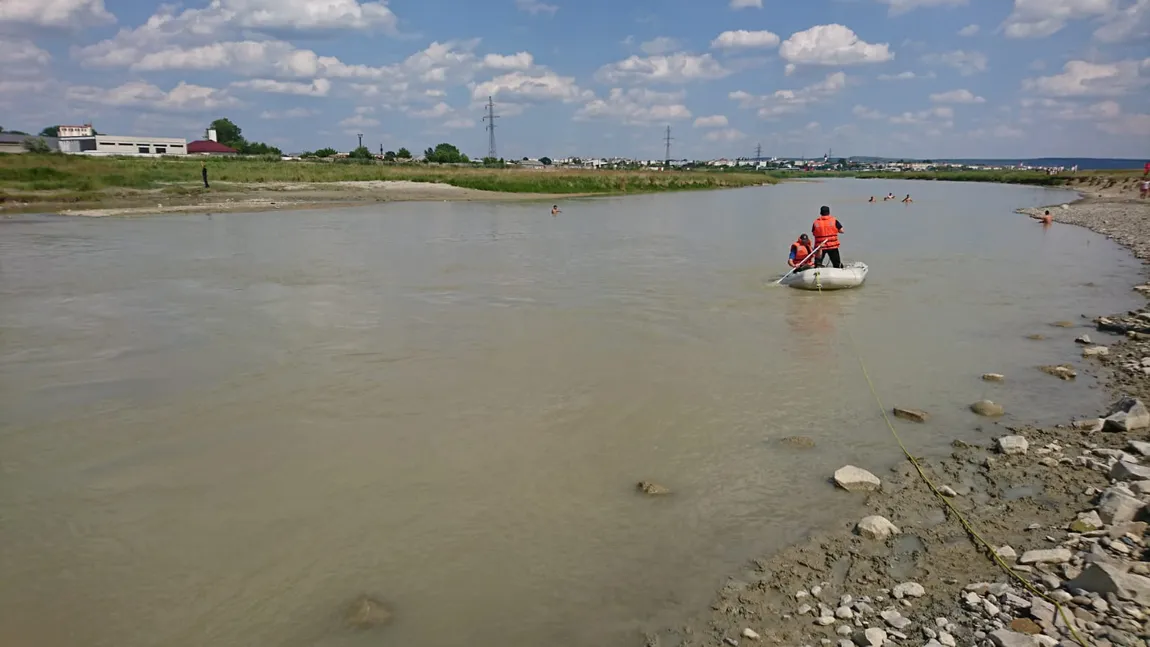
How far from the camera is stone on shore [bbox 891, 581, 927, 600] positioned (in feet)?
17.7

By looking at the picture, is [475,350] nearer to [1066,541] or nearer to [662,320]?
[662,320]

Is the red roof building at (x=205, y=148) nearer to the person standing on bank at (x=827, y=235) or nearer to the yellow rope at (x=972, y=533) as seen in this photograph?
the person standing on bank at (x=827, y=235)

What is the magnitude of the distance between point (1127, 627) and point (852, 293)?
14.9 metres

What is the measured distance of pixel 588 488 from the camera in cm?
768

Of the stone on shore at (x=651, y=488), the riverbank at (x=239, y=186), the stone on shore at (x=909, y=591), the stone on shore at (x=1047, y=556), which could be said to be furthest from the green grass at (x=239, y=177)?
the stone on shore at (x=1047, y=556)

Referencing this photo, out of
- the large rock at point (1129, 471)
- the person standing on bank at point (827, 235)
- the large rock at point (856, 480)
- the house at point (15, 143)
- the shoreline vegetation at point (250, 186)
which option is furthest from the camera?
the house at point (15, 143)

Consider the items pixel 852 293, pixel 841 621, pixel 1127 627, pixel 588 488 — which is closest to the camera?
pixel 1127 627

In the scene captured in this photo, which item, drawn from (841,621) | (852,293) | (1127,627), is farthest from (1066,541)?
(852,293)

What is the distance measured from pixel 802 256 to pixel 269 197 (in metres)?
38.9

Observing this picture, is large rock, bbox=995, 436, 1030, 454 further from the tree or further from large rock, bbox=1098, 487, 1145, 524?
the tree

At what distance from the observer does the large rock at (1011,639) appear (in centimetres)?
455

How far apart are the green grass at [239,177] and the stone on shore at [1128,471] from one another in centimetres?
5214

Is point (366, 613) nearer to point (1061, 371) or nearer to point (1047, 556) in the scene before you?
point (1047, 556)

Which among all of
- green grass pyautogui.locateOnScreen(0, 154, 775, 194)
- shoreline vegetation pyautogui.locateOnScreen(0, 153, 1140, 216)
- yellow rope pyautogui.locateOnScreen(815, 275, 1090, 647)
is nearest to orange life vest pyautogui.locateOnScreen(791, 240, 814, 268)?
yellow rope pyautogui.locateOnScreen(815, 275, 1090, 647)
